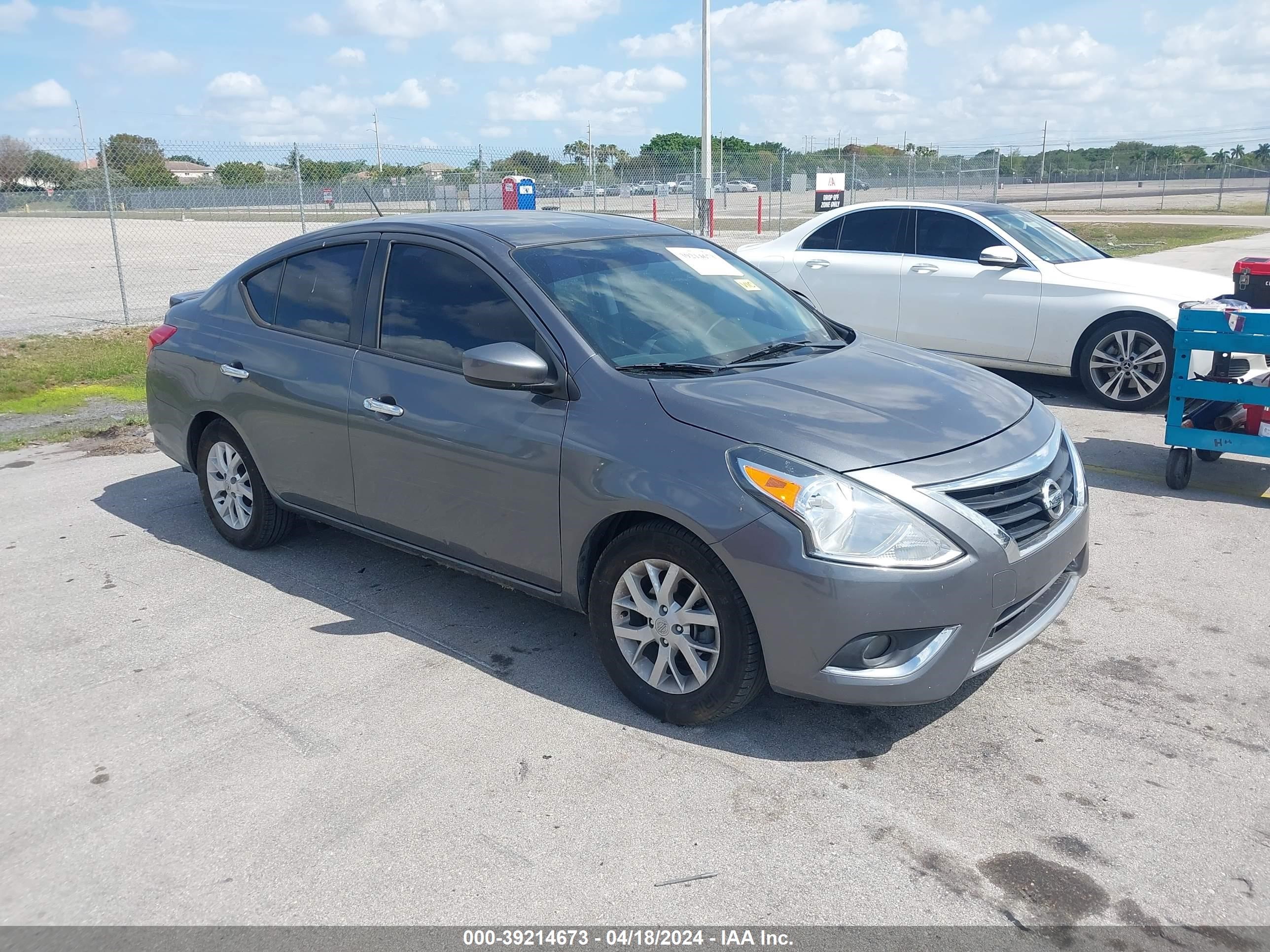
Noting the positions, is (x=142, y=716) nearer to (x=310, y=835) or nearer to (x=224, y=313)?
(x=310, y=835)

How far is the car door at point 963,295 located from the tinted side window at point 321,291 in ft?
19.8

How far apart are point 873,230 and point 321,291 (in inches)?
250

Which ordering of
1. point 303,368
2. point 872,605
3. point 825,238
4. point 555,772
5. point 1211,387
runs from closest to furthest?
1. point 872,605
2. point 555,772
3. point 303,368
4. point 1211,387
5. point 825,238

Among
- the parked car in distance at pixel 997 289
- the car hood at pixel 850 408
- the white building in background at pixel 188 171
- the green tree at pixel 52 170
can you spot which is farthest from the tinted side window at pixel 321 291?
the white building in background at pixel 188 171

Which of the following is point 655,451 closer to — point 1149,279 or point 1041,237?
point 1149,279

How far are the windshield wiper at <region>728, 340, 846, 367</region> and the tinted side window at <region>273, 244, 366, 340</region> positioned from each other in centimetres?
185

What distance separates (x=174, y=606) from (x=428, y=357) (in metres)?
1.78

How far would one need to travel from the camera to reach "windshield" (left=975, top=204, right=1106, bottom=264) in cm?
920

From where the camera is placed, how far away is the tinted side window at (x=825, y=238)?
10.2 meters

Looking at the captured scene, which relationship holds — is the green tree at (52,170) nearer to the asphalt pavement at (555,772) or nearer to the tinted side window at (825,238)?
the tinted side window at (825,238)

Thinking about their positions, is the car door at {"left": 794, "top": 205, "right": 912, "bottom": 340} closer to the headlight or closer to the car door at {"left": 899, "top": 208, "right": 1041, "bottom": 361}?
the car door at {"left": 899, "top": 208, "right": 1041, "bottom": 361}

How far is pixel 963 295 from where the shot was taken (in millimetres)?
9266

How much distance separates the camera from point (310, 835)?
3.18m

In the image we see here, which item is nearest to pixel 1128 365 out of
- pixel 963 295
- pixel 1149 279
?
pixel 1149 279
